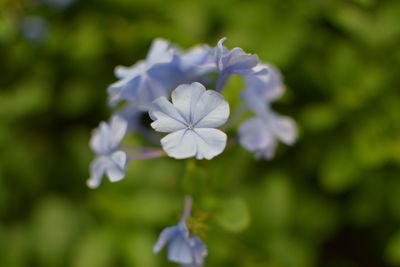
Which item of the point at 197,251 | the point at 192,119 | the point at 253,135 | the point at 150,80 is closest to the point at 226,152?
the point at 253,135

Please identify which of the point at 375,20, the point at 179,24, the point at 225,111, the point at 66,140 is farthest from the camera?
the point at 66,140

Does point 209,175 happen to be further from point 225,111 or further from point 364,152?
point 364,152

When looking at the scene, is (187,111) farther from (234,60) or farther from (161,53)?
(161,53)

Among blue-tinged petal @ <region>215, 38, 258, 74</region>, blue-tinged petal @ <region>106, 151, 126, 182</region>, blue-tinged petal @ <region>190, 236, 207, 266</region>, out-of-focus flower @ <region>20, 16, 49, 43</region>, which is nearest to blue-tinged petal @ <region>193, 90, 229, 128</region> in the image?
blue-tinged petal @ <region>215, 38, 258, 74</region>

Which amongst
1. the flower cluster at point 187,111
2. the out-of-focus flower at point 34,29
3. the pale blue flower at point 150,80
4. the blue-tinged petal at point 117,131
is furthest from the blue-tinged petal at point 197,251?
the out-of-focus flower at point 34,29

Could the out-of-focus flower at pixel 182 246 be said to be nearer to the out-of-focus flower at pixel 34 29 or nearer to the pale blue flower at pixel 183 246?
the pale blue flower at pixel 183 246

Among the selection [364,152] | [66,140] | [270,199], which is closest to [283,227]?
[270,199]
